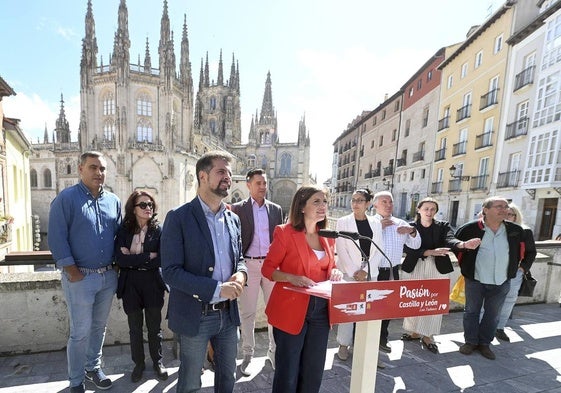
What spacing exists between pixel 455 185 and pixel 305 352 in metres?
21.8

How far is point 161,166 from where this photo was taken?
3023 cm

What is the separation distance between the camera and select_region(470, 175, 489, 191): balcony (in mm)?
17125

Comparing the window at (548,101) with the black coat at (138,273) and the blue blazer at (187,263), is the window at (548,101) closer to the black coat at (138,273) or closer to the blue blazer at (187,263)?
the blue blazer at (187,263)

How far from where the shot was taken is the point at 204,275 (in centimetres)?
185

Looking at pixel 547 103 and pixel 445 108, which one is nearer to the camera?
pixel 547 103

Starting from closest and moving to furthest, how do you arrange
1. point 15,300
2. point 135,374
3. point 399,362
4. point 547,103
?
1. point 135,374
2. point 15,300
3. point 399,362
4. point 547,103

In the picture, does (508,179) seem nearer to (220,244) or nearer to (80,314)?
(220,244)

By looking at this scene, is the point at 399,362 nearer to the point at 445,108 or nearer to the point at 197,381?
the point at 197,381

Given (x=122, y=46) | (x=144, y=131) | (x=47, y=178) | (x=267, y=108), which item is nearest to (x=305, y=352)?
(x=144, y=131)

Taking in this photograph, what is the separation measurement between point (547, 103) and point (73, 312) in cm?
2101

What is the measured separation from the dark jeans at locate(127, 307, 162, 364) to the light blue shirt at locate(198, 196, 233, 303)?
1.26m

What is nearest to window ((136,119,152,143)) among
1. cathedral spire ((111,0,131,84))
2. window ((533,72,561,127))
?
cathedral spire ((111,0,131,84))

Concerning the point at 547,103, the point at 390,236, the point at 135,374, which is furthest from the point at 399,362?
the point at 547,103

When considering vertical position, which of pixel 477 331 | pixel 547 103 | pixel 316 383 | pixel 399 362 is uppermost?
pixel 547 103
